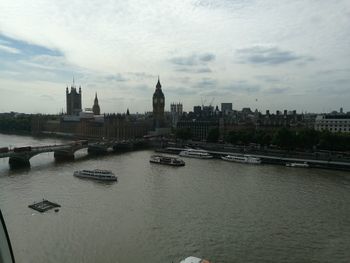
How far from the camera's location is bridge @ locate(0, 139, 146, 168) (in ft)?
105

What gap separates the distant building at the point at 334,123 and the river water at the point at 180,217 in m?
31.3

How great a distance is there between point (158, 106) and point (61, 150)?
128 ft

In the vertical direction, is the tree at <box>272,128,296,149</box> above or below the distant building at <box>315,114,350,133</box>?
below

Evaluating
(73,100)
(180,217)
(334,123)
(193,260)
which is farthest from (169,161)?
(73,100)

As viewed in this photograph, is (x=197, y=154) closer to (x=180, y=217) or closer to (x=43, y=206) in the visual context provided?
(x=180, y=217)

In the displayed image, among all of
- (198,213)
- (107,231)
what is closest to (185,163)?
(198,213)

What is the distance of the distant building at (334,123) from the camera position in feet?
188

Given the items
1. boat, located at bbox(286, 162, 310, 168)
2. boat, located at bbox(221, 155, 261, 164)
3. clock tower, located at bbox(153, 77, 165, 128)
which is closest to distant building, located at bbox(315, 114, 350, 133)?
boat, located at bbox(286, 162, 310, 168)

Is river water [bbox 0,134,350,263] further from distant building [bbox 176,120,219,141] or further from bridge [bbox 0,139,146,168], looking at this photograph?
distant building [bbox 176,120,219,141]

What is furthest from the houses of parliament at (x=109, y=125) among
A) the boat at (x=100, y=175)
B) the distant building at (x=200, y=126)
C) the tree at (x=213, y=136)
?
the boat at (x=100, y=175)

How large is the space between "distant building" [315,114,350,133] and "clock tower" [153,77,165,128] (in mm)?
31508

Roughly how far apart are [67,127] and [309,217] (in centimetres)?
6968

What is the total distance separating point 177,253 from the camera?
13398mm

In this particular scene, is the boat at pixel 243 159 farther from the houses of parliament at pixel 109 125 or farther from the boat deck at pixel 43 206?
the houses of parliament at pixel 109 125
